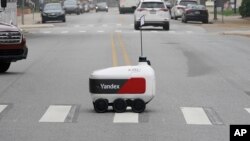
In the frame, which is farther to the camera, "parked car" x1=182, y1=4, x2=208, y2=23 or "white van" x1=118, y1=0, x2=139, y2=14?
"white van" x1=118, y1=0, x2=139, y2=14

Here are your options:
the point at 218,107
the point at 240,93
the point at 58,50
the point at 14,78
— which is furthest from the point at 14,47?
the point at 58,50

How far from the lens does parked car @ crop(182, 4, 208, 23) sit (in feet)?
198

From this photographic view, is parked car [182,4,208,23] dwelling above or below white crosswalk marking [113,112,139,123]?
below

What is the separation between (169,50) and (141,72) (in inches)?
679

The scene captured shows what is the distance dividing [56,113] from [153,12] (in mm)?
34187

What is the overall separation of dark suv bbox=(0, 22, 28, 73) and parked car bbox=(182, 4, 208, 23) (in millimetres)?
40090

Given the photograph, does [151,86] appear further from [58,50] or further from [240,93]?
[58,50]

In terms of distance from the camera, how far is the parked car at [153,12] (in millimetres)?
47312

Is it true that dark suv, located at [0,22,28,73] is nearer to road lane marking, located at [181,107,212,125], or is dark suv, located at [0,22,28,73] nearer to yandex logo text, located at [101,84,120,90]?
road lane marking, located at [181,107,212,125]

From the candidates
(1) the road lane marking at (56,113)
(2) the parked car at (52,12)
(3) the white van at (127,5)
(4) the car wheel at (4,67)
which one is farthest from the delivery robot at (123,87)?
(3) the white van at (127,5)

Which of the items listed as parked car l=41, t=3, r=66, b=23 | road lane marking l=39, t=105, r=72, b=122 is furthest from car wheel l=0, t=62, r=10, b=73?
parked car l=41, t=3, r=66, b=23

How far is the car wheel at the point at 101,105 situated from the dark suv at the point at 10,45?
24.2ft

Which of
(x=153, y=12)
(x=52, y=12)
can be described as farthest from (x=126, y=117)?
(x=52, y=12)

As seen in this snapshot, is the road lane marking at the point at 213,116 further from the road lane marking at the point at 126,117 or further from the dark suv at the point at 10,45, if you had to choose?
the dark suv at the point at 10,45
